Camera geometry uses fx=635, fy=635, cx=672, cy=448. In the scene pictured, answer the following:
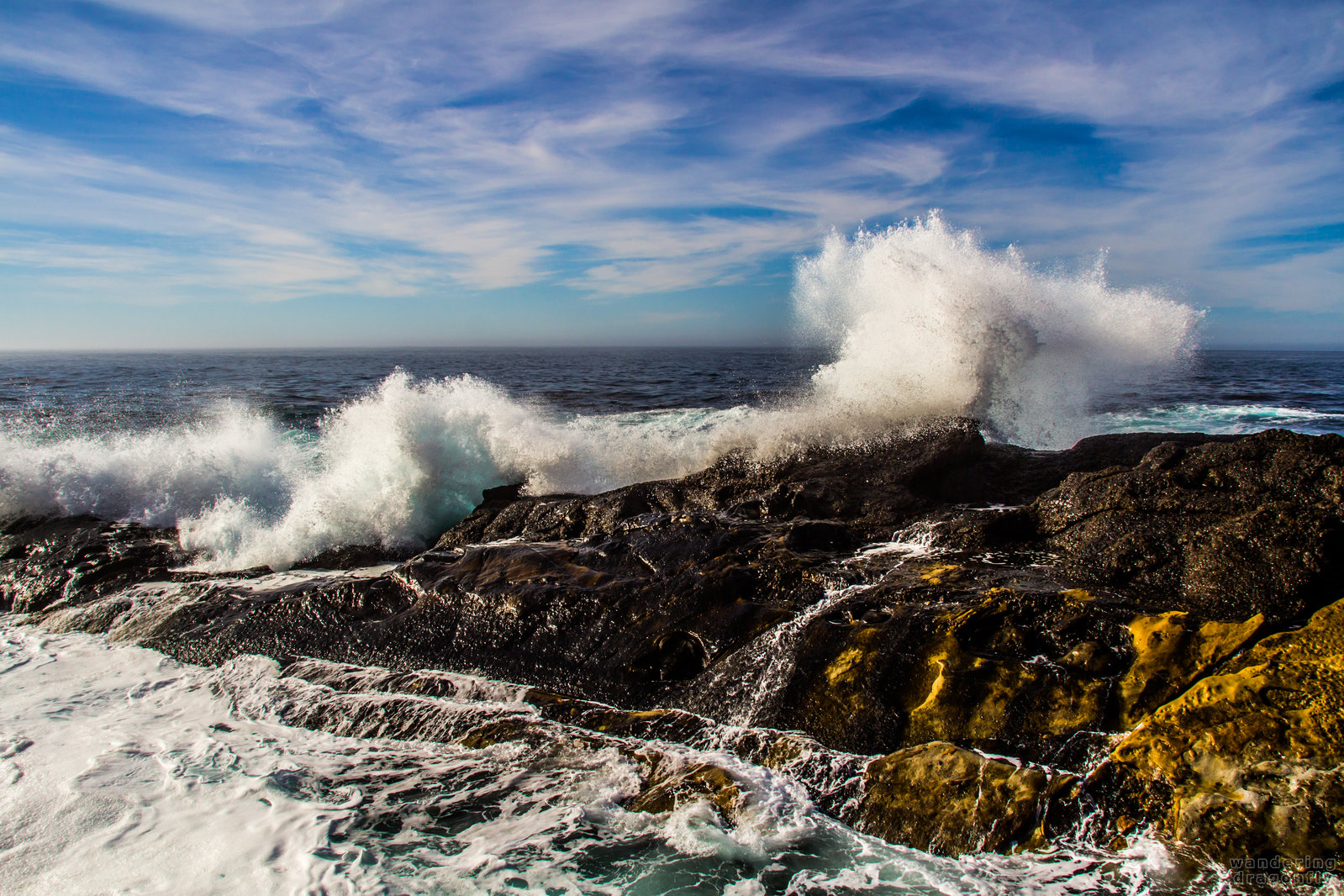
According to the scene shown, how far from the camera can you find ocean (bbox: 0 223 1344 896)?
3.37 m

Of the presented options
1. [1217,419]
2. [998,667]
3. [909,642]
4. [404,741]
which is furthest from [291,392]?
[1217,419]

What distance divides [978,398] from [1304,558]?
21.7 feet

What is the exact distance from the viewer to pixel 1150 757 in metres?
3.27

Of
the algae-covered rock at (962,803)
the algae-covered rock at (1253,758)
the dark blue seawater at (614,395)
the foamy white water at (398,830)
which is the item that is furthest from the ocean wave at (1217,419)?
the foamy white water at (398,830)

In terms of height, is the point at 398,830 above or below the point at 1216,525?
below

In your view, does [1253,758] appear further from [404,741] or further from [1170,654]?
[404,741]

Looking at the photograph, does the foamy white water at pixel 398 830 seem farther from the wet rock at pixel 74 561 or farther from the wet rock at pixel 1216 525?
the wet rock at pixel 74 561

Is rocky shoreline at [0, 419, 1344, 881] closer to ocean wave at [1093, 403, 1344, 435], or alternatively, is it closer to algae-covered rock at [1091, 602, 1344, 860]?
algae-covered rock at [1091, 602, 1344, 860]

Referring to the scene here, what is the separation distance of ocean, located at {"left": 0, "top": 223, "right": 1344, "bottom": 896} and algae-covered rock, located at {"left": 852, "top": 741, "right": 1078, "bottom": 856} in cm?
9

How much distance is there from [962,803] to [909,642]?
42.1 inches

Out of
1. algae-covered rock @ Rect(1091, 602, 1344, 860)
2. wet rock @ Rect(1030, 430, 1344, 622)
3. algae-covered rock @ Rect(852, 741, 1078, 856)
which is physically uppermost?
wet rock @ Rect(1030, 430, 1344, 622)

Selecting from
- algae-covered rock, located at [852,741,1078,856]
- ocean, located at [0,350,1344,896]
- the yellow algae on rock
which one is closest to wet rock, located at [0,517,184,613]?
ocean, located at [0,350,1344,896]

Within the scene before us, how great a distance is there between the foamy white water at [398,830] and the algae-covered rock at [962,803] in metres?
0.09

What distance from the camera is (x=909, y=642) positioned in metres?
4.30
